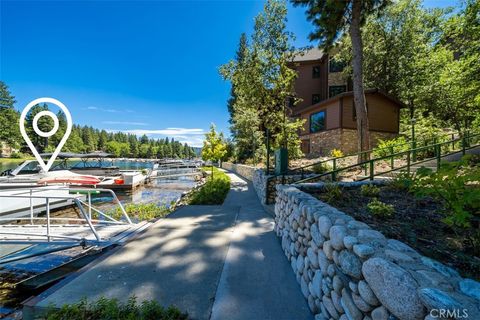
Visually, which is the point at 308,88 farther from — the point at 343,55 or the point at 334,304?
the point at 334,304

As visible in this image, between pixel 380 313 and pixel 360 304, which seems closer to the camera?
pixel 380 313

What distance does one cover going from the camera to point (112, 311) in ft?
7.64

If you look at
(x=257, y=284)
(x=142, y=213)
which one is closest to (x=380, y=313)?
(x=257, y=284)

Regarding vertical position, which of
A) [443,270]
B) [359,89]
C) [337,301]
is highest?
[359,89]

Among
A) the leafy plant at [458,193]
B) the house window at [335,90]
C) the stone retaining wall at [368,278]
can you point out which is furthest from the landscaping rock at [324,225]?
the house window at [335,90]

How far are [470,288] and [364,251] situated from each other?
0.56 meters

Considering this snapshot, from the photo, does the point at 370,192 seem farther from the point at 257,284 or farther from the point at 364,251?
the point at 364,251

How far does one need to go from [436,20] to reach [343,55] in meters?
8.73

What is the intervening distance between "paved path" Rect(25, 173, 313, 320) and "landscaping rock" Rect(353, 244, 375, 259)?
1.27 m


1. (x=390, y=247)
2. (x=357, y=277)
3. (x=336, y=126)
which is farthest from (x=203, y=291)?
(x=336, y=126)

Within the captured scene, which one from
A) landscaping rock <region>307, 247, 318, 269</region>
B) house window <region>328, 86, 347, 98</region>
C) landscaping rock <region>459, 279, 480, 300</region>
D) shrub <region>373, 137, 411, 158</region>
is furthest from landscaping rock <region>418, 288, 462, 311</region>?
house window <region>328, 86, 347, 98</region>

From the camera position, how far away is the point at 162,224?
5504 mm

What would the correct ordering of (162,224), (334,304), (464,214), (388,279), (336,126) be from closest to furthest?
(388,279) → (464,214) → (334,304) → (162,224) → (336,126)

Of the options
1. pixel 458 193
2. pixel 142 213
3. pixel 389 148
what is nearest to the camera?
pixel 458 193
